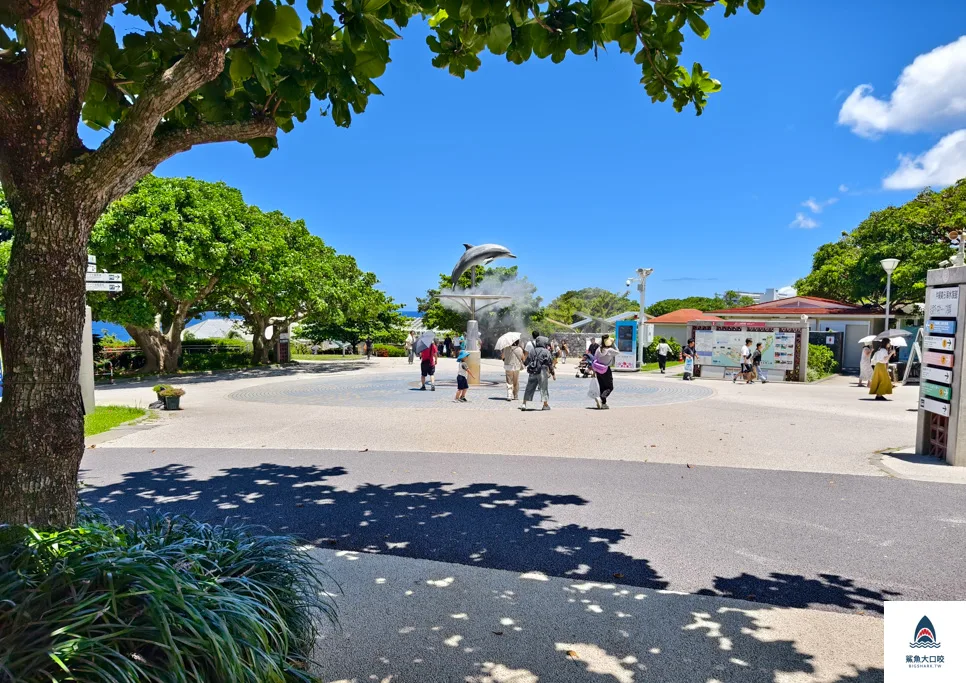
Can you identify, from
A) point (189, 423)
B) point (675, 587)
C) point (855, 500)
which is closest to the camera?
point (675, 587)

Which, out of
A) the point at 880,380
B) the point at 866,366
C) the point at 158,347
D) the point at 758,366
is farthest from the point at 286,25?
the point at 158,347

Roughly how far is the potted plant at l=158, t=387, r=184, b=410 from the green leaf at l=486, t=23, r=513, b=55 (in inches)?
473

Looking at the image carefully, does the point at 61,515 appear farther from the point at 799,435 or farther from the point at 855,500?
the point at 799,435

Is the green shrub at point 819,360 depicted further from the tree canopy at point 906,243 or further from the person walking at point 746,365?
the tree canopy at point 906,243

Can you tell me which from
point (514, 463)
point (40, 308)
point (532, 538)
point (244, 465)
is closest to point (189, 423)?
point (244, 465)

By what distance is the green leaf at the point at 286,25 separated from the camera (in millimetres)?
2791

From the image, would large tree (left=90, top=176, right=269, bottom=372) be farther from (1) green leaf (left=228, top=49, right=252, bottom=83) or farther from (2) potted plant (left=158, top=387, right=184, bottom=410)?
(1) green leaf (left=228, top=49, right=252, bottom=83)

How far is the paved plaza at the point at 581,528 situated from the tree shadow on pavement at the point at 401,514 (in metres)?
0.03

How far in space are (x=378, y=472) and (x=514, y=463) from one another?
1765mm

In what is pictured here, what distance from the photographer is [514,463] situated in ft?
25.0

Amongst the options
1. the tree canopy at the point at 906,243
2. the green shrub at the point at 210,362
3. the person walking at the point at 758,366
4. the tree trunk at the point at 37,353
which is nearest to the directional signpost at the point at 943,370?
the tree trunk at the point at 37,353

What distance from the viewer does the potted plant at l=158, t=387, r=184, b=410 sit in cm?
1273

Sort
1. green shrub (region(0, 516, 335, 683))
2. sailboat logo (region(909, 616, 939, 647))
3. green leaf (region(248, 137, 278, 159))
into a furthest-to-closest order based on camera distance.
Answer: green leaf (region(248, 137, 278, 159)) → sailboat logo (region(909, 616, 939, 647)) → green shrub (region(0, 516, 335, 683))

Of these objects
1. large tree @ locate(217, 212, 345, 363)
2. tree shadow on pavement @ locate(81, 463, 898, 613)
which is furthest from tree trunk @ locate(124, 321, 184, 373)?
tree shadow on pavement @ locate(81, 463, 898, 613)
